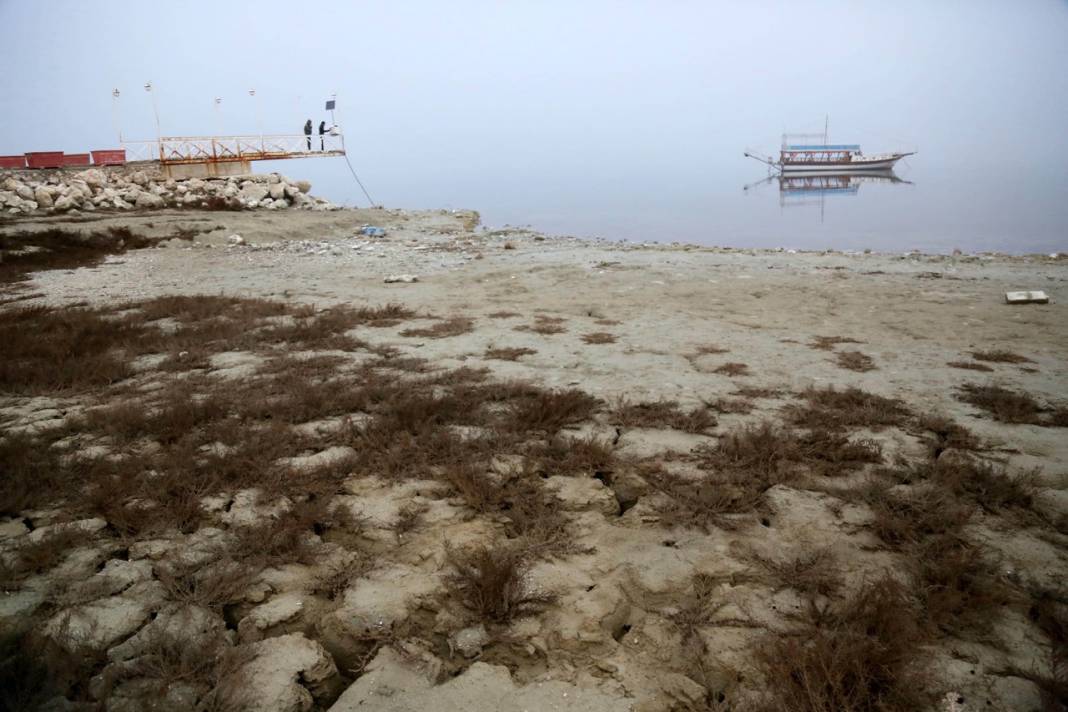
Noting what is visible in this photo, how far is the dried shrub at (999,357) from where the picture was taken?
18.6ft

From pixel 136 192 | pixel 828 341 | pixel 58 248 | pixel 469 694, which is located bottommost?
pixel 469 694

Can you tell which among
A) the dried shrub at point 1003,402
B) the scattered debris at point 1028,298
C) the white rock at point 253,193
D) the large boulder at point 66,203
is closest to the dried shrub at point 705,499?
the dried shrub at point 1003,402

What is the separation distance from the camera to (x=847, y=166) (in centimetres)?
6650

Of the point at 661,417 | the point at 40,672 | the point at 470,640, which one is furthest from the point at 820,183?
the point at 40,672

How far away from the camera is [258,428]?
162 inches

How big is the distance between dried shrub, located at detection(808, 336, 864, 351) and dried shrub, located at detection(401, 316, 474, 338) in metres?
3.88

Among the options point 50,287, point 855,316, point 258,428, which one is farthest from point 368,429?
point 50,287

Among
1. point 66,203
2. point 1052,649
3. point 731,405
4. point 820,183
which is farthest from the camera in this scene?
point 820,183

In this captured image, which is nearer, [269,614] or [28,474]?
[269,614]

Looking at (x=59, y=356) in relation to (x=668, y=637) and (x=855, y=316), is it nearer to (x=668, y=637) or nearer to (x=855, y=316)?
(x=668, y=637)

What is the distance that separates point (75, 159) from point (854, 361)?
3792cm

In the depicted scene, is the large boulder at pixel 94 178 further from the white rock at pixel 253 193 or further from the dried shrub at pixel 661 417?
the dried shrub at pixel 661 417

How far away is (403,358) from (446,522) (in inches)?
118

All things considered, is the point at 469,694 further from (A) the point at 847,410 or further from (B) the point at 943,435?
(B) the point at 943,435
